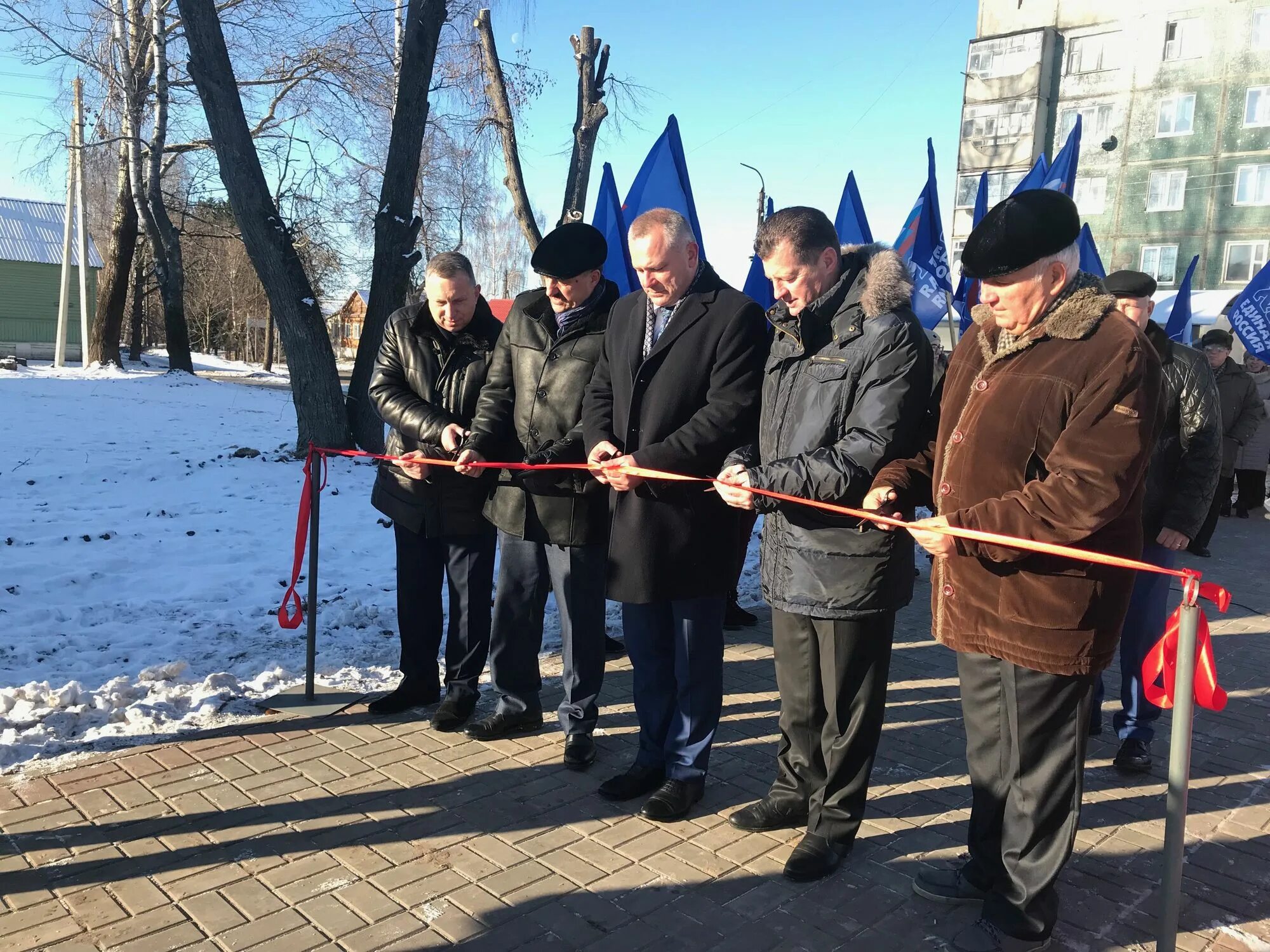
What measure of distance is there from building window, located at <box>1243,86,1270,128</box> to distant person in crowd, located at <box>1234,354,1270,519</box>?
82.5ft

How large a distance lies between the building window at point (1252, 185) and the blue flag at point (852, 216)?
29602 mm

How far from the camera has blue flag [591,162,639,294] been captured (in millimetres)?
7820

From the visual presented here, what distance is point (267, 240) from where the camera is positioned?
9742mm

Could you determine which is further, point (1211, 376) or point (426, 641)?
point (426, 641)

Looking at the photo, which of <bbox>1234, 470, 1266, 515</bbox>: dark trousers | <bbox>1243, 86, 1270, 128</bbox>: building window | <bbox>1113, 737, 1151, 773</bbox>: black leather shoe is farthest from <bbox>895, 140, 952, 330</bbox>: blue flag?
<bbox>1243, 86, 1270, 128</bbox>: building window

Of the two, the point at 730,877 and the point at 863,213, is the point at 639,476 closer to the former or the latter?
the point at 730,877

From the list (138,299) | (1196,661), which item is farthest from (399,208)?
(138,299)

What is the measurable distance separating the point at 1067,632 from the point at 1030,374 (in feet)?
2.39

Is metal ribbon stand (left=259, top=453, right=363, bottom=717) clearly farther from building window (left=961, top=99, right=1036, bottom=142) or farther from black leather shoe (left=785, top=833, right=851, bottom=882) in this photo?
building window (left=961, top=99, right=1036, bottom=142)

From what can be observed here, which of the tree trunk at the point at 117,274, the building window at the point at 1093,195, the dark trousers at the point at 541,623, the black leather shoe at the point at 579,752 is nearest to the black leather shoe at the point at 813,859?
the black leather shoe at the point at 579,752

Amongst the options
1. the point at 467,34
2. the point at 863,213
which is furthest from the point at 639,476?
the point at 467,34

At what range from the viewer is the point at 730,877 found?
3.25 m

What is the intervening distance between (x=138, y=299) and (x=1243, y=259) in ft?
122

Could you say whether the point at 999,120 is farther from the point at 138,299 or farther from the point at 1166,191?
the point at 138,299
